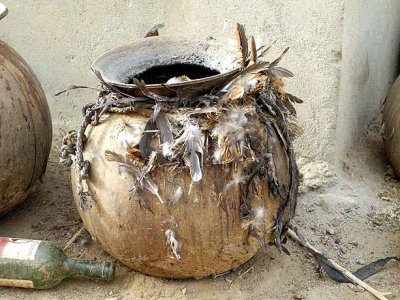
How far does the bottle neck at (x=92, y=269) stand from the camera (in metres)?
2.31

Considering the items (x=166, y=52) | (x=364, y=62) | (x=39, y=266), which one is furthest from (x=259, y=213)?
(x=364, y=62)

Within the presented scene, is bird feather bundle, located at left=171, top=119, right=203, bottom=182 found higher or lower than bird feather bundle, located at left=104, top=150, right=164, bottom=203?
higher

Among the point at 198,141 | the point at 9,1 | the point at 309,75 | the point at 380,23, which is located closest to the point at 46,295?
the point at 198,141

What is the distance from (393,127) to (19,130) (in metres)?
1.64

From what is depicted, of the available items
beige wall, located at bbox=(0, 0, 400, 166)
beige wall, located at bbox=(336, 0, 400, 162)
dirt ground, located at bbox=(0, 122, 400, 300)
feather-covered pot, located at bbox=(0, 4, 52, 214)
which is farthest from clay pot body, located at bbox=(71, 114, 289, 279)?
beige wall, located at bbox=(336, 0, 400, 162)

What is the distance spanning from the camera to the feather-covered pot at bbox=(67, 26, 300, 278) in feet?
6.56

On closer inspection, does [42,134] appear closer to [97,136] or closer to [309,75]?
[97,136]

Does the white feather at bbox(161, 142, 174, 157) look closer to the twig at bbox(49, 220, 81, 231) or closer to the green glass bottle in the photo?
the green glass bottle

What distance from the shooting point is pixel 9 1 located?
330 cm

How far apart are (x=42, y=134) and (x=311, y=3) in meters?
1.23

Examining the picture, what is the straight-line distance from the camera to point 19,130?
2490 millimetres

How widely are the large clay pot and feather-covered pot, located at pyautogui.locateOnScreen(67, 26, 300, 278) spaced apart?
0.92 m

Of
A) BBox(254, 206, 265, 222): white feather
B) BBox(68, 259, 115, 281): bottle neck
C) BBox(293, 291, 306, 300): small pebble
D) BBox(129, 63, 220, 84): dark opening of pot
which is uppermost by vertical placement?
BBox(129, 63, 220, 84): dark opening of pot

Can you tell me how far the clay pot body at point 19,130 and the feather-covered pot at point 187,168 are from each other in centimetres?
36
